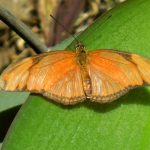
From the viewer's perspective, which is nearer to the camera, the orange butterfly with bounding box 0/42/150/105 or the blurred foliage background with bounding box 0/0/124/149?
the orange butterfly with bounding box 0/42/150/105

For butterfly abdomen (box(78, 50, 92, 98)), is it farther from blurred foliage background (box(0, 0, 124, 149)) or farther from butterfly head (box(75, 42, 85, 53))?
blurred foliage background (box(0, 0, 124, 149))

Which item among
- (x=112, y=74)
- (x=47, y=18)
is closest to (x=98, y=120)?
(x=112, y=74)

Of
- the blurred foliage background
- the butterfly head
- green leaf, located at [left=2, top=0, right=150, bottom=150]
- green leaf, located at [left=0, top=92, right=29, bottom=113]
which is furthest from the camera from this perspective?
the blurred foliage background

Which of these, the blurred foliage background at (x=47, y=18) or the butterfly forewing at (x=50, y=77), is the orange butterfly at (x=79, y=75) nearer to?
the butterfly forewing at (x=50, y=77)

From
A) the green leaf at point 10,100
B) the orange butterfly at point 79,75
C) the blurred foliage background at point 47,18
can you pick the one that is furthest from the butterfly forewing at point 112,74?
the blurred foliage background at point 47,18

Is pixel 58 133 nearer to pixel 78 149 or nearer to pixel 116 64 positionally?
pixel 78 149

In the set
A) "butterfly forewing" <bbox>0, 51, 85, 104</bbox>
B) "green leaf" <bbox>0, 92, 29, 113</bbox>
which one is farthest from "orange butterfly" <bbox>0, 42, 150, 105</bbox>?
"green leaf" <bbox>0, 92, 29, 113</bbox>

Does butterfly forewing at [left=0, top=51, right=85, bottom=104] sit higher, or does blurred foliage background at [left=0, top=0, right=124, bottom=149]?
butterfly forewing at [left=0, top=51, right=85, bottom=104]
